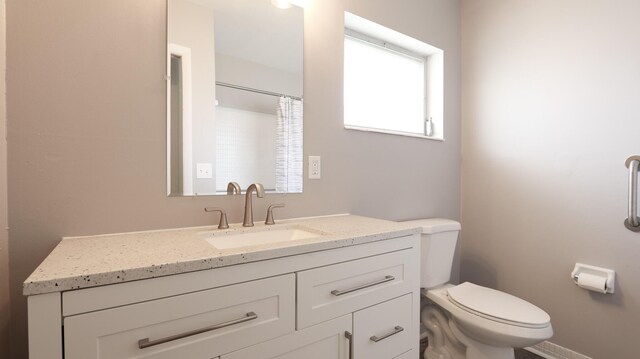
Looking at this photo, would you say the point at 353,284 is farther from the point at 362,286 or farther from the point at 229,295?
the point at 229,295

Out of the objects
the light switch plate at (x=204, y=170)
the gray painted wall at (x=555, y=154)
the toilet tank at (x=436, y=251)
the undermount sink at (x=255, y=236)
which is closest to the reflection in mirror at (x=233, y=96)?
the light switch plate at (x=204, y=170)

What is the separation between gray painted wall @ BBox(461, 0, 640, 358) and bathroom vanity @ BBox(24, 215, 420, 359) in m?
1.17

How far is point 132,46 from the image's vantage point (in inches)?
42.6

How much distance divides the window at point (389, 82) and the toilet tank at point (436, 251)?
2.16 ft

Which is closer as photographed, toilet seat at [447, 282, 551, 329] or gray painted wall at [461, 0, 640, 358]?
toilet seat at [447, 282, 551, 329]

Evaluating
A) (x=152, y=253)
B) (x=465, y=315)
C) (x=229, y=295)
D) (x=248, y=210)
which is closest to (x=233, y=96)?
(x=248, y=210)

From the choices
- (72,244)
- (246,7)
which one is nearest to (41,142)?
(72,244)

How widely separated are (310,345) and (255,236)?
49 centimetres

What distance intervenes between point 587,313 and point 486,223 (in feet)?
2.36

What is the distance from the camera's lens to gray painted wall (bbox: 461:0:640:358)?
1.53m

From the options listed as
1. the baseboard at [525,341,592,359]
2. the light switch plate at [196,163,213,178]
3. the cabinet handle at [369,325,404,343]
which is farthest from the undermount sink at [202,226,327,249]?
the baseboard at [525,341,592,359]

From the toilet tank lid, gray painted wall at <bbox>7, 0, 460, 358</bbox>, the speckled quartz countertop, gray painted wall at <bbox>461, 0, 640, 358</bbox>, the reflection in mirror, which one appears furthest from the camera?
the toilet tank lid

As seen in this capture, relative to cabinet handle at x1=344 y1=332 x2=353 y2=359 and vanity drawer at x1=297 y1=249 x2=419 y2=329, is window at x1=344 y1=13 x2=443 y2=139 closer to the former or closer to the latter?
vanity drawer at x1=297 y1=249 x2=419 y2=329

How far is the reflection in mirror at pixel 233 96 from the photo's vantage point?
118cm
